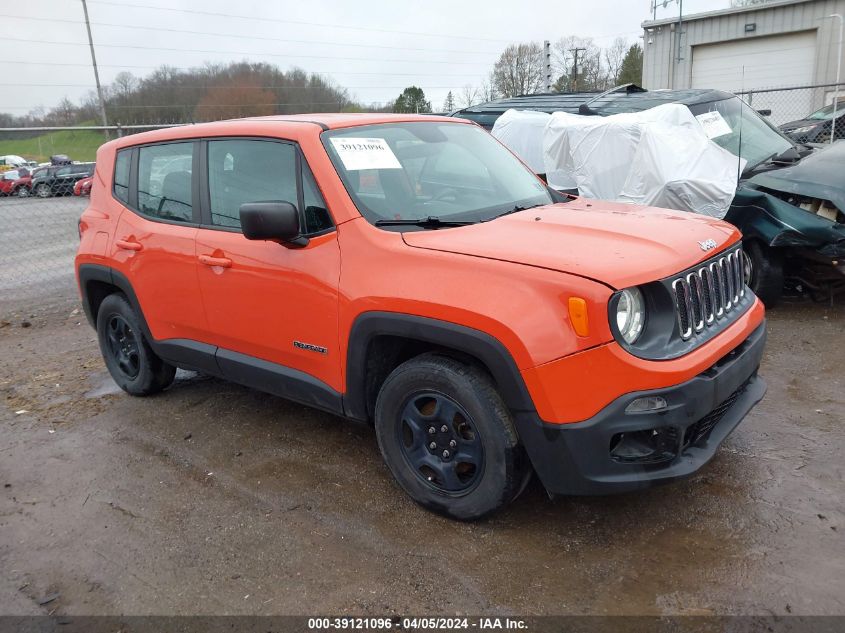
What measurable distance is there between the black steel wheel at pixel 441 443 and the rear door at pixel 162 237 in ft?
5.00

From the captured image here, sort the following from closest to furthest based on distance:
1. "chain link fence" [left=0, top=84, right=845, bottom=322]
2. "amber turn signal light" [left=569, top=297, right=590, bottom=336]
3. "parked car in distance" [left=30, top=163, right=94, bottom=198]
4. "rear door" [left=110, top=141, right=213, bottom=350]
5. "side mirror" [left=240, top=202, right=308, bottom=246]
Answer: "amber turn signal light" [left=569, top=297, right=590, bottom=336] < "side mirror" [left=240, top=202, right=308, bottom=246] < "rear door" [left=110, top=141, right=213, bottom=350] < "chain link fence" [left=0, top=84, right=845, bottom=322] < "parked car in distance" [left=30, top=163, right=94, bottom=198]

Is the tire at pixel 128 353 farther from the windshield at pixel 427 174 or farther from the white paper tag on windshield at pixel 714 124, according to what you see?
the white paper tag on windshield at pixel 714 124

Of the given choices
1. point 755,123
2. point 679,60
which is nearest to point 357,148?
point 755,123

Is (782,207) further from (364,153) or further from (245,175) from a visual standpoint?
(245,175)

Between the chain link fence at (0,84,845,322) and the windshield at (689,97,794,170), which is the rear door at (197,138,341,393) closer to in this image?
the windshield at (689,97,794,170)

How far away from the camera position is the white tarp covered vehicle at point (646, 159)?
5.79m

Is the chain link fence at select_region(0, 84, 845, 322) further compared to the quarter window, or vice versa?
the chain link fence at select_region(0, 84, 845, 322)

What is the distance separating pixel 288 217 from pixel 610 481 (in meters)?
1.82

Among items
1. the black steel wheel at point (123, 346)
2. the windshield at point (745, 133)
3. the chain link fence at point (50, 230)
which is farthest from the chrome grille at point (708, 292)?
the chain link fence at point (50, 230)

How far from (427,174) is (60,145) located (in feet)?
98.4

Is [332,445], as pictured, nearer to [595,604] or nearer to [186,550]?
[186,550]

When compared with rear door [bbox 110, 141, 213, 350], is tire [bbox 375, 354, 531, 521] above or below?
below

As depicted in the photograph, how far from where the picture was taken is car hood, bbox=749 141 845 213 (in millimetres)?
5344

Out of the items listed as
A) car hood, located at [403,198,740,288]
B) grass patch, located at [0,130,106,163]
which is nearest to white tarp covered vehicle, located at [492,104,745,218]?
car hood, located at [403,198,740,288]
